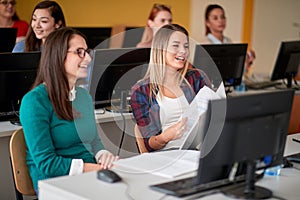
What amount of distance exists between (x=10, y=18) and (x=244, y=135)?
11.9ft

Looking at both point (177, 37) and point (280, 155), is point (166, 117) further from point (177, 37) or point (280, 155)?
point (280, 155)

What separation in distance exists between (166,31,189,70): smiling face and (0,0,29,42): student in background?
89.0 inches

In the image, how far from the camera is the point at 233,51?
14.6 feet

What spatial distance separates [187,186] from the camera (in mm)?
2096

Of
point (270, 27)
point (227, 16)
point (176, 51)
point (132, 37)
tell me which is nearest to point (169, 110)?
point (176, 51)

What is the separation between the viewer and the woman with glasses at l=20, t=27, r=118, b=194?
2555mm

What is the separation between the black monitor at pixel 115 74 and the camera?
3.53 meters

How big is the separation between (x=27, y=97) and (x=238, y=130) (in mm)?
1022

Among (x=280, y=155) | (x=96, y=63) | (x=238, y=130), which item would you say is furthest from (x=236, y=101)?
(x=96, y=63)

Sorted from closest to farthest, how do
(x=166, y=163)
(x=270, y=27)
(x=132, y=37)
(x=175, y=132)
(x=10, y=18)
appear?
(x=166, y=163)
(x=175, y=132)
(x=10, y=18)
(x=132, y=37)
(x=270, y=27)

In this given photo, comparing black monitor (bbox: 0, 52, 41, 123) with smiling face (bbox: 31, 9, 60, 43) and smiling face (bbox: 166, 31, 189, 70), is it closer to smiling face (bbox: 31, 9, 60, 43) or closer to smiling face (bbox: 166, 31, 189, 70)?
smiling face (bbox: 31, 9, 60, 43)

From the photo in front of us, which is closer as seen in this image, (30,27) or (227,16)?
(30,27)

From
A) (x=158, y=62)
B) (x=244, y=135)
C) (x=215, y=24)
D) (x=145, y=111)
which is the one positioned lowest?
(x=145, y=111)

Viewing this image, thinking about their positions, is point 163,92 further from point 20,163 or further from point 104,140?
point 20,163
